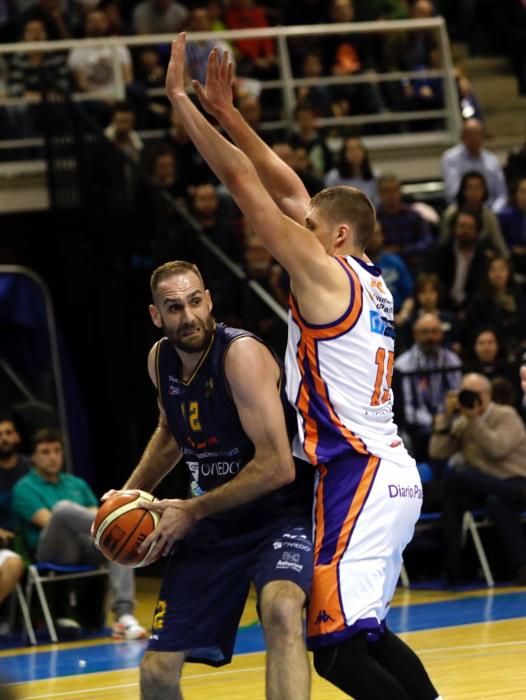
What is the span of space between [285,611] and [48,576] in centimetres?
581

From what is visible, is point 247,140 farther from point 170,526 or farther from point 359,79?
point 359,79

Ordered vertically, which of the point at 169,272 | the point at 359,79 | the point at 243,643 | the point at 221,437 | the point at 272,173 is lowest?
the point at 243,643

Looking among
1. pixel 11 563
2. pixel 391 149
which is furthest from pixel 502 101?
pixel 11 563

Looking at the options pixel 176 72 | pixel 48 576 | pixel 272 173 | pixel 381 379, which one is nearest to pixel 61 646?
pixel 48 576

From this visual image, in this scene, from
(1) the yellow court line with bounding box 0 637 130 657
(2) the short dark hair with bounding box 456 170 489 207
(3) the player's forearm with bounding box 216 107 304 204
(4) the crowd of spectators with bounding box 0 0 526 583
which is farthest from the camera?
(2) the short dark hair with bounding box 456 170 489 207

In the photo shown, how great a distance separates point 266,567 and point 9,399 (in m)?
8.33

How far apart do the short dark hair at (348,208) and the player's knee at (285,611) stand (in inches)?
52.6

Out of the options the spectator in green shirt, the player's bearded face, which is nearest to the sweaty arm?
the player's bearded face

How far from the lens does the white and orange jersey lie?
561 centimetres

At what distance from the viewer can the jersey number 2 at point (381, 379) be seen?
5699mm

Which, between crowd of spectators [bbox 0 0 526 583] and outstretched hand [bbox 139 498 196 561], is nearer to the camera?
outstretched hand [bbox 139 498 196 561]

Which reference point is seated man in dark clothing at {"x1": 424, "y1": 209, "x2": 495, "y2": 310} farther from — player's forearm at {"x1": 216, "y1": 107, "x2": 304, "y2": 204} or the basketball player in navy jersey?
the basketball player in navy jersey

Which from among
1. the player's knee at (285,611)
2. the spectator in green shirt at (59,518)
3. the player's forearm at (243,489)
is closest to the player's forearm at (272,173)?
the player's forearm at (243,489)

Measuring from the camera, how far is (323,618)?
5.46 metres
